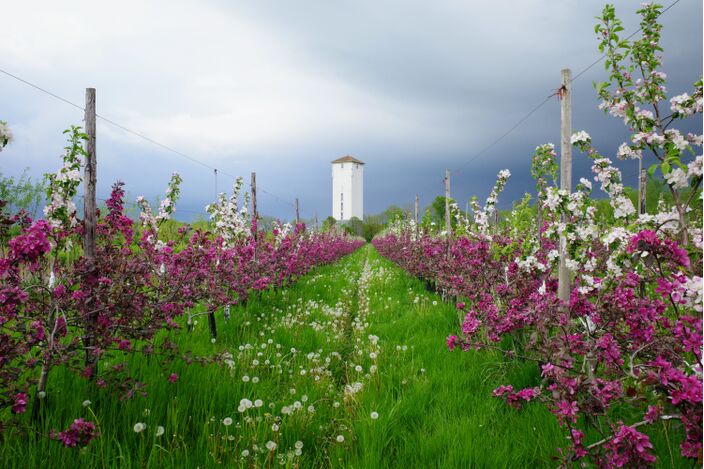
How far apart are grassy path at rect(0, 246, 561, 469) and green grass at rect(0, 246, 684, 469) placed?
0.5 inches

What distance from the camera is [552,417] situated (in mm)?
3277

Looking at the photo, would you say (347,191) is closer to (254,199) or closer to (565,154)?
(254,199)

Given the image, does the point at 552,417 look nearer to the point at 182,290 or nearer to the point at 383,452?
the point at 383,452

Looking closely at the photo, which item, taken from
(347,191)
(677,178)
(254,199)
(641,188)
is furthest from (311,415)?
(347,191)

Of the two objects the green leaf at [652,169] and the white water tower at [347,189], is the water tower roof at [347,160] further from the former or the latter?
the green leaf at [652,169]

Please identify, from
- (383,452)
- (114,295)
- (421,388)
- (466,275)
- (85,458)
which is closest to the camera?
(85,458)

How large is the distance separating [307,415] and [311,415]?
10 centimetres

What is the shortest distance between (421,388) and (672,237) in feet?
8.84

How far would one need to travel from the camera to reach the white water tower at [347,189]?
331 ft

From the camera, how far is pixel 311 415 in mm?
3551

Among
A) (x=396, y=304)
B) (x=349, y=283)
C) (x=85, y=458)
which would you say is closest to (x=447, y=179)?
(x=349, y=283)

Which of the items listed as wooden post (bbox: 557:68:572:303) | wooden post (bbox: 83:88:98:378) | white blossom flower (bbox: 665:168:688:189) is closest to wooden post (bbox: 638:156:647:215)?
wooden post (bbox: 557:68:572:303)

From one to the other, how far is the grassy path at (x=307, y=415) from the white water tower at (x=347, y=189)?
3725 inches

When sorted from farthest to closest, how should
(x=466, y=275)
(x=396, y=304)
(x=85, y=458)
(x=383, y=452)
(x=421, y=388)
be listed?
(x=396, y=304)
(x=466, y=275)
(x=421, y=388)
(x=383, y=452)
(x=85, y=458)
